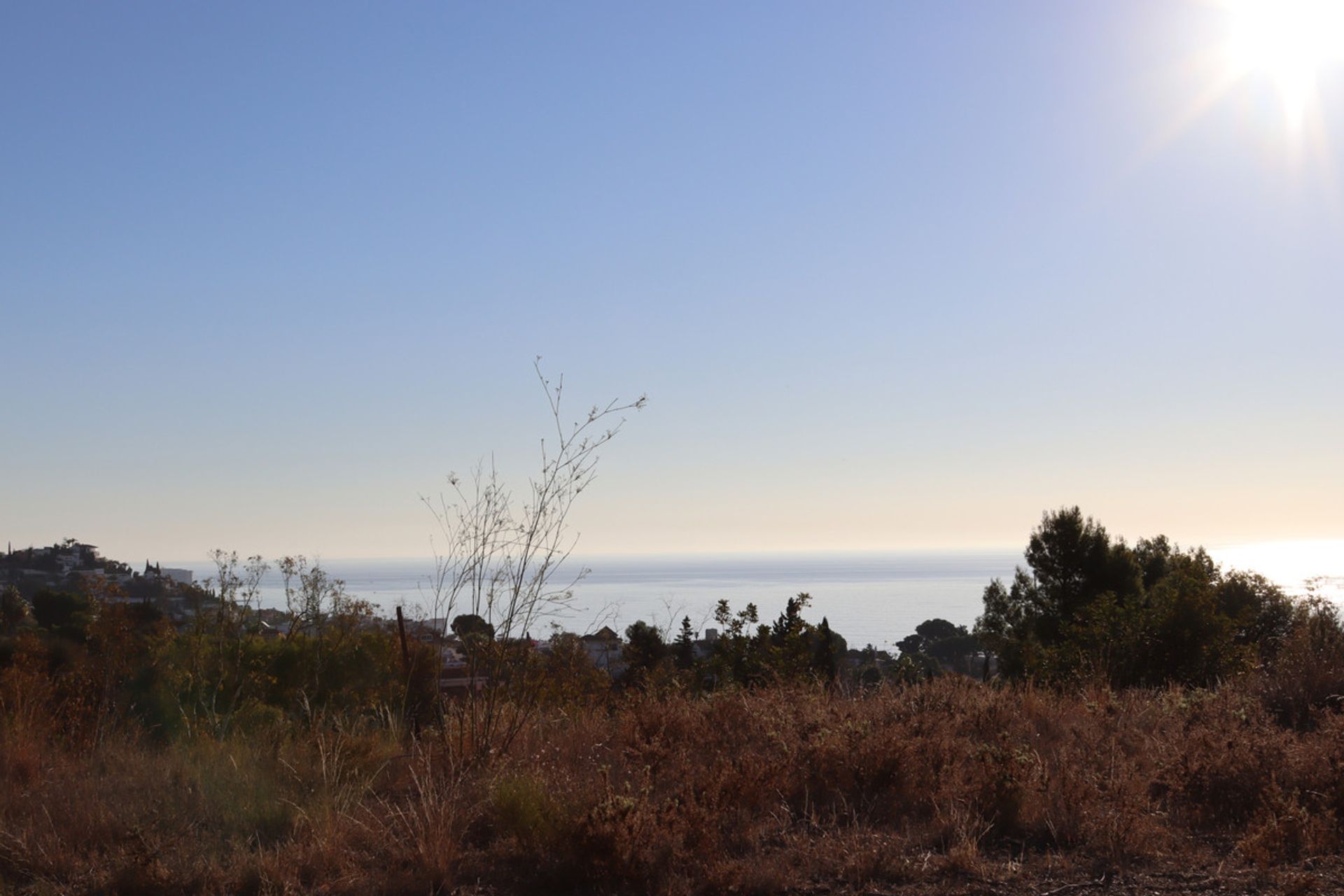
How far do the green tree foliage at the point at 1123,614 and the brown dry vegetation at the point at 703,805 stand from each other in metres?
3.44

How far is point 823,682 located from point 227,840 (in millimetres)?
5132

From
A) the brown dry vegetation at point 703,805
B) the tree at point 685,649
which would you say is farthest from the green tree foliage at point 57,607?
the brown dry vegetation at point 703,805

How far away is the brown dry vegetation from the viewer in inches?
166

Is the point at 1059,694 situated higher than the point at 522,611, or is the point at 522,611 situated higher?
the point at 522,611

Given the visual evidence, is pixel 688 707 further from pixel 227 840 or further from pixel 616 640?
pixel 227 840

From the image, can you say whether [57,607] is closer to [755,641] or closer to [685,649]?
[685,649]

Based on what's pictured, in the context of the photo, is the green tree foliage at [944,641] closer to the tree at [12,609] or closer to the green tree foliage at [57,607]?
the green tree foliage at [57,607]

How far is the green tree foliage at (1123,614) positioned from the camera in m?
12.4

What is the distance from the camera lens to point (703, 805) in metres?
4.76

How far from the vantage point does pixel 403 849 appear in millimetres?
4441

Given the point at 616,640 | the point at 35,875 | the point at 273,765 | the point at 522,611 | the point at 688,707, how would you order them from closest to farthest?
the point at 35,875, the point at 273,765, the point at 522,611, the point at 688,707, the point at 616,640

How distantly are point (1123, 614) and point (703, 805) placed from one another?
12104 mm

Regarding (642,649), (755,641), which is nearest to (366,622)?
(642,649)

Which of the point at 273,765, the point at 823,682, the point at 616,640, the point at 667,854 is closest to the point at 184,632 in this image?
the point at 616,640
